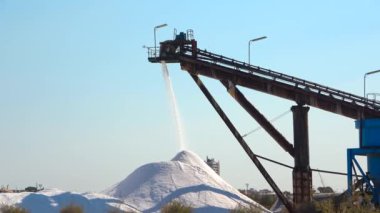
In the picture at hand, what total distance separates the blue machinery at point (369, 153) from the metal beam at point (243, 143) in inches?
182

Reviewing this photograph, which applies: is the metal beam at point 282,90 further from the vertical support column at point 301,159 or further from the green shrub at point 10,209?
the green shrub at point 10,209

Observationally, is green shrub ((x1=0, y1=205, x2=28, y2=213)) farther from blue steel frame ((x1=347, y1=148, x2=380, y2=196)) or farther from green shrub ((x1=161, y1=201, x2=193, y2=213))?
blue steel frame ((x1=347, y1=148, x2=380, y2=196))

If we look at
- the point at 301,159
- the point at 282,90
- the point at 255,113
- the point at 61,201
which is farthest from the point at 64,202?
the point at 282,90

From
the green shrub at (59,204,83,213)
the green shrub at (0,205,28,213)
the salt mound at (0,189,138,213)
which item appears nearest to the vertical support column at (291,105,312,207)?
the salt mound at (0,189,138,213)

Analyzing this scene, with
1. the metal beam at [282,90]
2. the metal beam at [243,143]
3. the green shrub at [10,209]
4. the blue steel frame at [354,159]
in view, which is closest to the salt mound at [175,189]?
the metal beam at [243,143]

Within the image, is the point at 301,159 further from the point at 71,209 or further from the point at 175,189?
the point at 71,209

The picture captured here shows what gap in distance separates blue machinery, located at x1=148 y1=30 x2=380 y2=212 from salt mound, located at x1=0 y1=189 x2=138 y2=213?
33.2 feet

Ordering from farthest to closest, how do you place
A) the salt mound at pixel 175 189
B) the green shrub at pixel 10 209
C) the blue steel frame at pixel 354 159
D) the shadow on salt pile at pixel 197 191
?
the salt mound at pixel 175 189, the shadow on salt pile at pixel 197 191, the blue steel frame at pixel 354 159, the green shrub at pixel 10 209

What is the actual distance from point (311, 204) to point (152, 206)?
1194 cm

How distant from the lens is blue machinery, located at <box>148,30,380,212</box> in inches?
2222

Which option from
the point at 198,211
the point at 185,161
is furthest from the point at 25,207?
the point at 185,161

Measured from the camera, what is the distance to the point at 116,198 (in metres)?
61.3

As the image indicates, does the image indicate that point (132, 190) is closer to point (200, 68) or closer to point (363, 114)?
point (200, 68)

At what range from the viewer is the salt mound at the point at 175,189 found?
59088mm
